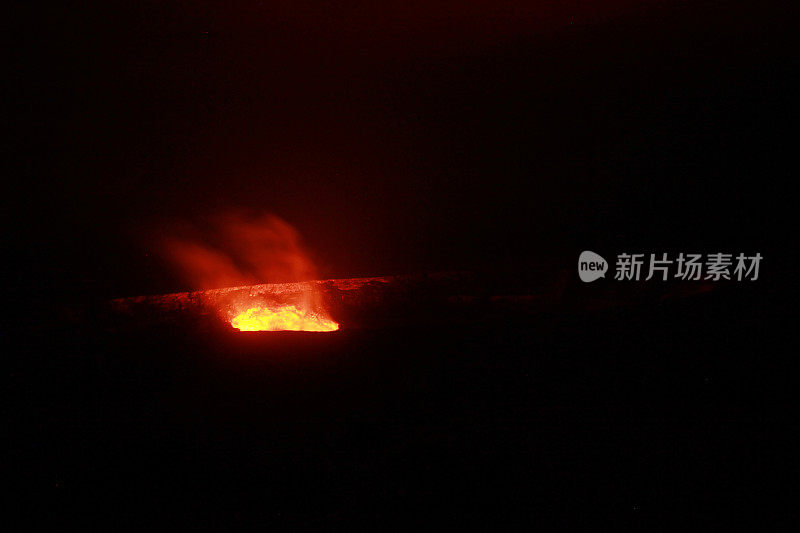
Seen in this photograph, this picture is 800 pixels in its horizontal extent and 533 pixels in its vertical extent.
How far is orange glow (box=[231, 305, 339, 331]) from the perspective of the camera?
2.94 metres

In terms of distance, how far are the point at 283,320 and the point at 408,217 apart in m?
1.07

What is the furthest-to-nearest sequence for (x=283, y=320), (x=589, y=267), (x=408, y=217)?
(x=408, y=217)
(x=283, y=320)
(x=589, y=267)

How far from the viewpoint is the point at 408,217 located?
3182 millimetres

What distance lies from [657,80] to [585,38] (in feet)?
1.94

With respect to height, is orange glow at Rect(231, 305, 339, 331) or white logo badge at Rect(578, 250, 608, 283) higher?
white logo badge at Rect(578, 250, 608, 283)

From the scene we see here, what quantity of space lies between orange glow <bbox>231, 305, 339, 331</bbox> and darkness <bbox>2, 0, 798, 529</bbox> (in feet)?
1.09

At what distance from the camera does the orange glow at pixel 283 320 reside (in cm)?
294

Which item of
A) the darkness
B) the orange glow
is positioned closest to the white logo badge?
the darkness

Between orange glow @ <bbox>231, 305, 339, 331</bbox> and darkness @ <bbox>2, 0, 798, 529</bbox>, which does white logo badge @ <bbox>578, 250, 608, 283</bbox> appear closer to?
darkness @ <bbox>2, 0, 798, 529</bbox>

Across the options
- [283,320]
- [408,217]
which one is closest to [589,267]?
[408,217]

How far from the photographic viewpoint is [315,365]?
2037 millimetres

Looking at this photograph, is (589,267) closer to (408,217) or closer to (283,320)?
(408,217)

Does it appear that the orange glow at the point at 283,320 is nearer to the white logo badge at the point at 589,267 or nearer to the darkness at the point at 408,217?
the darkness at the point at 408,217

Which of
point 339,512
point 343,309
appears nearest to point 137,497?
point 339,512
